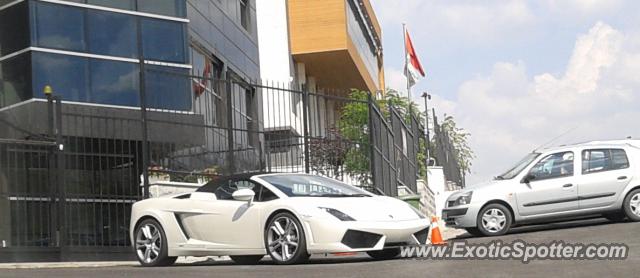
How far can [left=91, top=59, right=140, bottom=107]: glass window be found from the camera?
70.8 ft

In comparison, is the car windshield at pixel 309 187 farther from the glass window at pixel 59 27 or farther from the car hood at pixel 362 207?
the glass window at pixel 59 27

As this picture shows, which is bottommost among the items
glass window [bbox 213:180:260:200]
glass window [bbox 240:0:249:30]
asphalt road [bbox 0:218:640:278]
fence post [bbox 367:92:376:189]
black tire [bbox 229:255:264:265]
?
black tire [bbox 229:255:264:265]

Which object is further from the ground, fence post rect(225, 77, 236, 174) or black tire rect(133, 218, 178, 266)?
fence post rect(225, 77, 236, 174)

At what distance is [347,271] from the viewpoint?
1047 centimetres

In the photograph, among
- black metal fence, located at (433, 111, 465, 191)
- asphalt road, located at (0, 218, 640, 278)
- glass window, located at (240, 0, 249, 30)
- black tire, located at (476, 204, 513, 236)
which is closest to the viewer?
asphalt road, located at (0, 218, 640, 278)

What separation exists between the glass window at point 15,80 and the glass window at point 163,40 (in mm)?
2716

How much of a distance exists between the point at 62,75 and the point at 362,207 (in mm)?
10617

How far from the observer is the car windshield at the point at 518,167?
1828 cm

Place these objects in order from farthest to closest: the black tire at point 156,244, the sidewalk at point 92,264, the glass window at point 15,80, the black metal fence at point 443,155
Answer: the black metal fence at point 443,155 → the glass window at point 15,80 → the sidewalk at point 92,264 → the black tire at point 156,244

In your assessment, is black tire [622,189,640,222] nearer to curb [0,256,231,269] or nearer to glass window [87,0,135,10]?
curb [0,256,231,269]

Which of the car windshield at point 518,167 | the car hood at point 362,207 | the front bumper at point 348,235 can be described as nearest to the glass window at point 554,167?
the car windshield at point 518,167

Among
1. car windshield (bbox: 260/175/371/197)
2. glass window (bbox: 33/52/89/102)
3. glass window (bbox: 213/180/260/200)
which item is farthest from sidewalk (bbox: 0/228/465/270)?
glass window (bbox: 33/52/89/102)

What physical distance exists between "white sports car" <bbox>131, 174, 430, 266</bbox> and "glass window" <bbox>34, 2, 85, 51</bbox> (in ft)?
27.3

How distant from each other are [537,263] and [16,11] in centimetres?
1393
